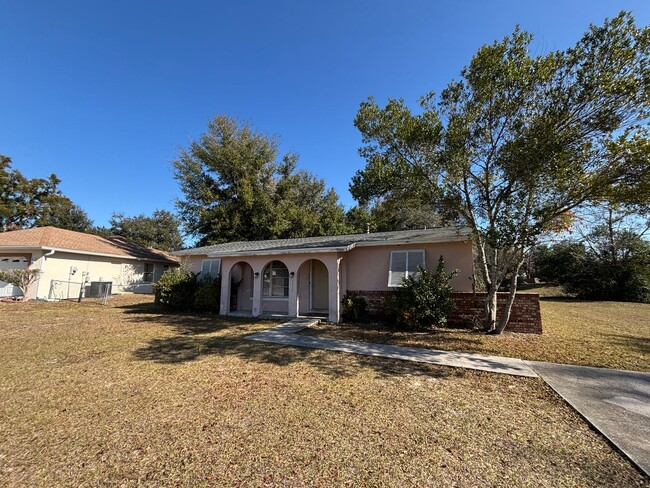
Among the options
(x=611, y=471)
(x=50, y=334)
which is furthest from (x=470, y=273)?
(x=50, y=334)

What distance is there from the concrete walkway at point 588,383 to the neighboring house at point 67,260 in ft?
54.1

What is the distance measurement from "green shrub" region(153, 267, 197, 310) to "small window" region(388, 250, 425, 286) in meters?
9.08

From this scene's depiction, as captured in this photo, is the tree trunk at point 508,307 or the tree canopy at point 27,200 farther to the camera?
the tree canopy at point 27,200

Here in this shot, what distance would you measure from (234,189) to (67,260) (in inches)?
476

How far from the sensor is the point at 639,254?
792 inches

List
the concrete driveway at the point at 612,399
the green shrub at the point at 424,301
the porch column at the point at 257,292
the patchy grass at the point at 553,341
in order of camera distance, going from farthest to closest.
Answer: the porch column at the point at 257,292
the green shrub at the point at 424,301
the patchy grass at the point at 553,341
the concrete driveway at the point at 612,399

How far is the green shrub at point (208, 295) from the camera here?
42.2ft

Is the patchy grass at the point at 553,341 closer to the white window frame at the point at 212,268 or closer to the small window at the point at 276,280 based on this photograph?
the small window at the point at 276,280

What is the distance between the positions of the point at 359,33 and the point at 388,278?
9033 millimetres

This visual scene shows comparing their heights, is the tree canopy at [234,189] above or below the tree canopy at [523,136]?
above

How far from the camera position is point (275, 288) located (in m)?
13.1

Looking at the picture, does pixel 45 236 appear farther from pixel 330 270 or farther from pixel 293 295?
pixel 330 270

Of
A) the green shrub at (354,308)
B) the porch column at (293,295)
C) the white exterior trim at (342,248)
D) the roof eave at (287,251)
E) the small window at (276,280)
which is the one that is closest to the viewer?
the white exterior trim at (342,248)

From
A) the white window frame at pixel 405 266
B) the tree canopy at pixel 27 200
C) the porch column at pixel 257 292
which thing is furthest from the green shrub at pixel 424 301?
the tree canopy at pixel 27 200
